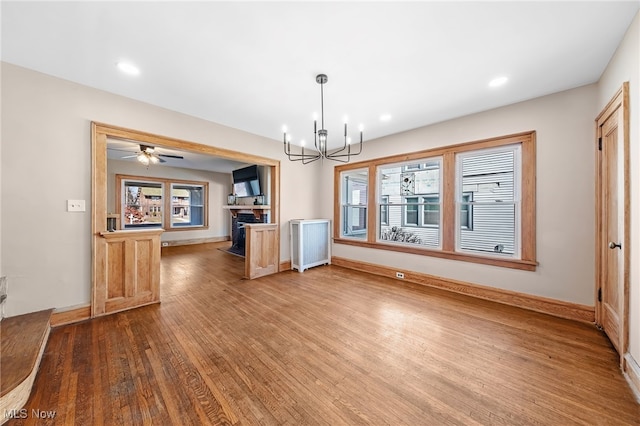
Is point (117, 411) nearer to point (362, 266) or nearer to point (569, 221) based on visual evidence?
A: point (362, 266)

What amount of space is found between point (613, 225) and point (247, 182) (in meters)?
6.68

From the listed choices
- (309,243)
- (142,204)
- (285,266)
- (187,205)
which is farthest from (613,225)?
(142,204)

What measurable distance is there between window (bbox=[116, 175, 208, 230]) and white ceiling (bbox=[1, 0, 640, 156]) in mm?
5481

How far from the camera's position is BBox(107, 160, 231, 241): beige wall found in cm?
682

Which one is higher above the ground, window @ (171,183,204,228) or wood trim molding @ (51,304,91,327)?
window @ (171,183,204,228)

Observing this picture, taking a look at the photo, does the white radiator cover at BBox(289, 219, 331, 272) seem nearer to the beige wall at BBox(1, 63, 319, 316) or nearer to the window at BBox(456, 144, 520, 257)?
the window at BBox(456, 144, 520, 257)

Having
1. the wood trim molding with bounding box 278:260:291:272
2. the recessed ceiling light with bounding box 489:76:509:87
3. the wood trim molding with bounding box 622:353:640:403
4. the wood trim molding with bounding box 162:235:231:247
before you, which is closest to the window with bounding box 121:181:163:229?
the wood trim molding with bounding box 162:235:231:247

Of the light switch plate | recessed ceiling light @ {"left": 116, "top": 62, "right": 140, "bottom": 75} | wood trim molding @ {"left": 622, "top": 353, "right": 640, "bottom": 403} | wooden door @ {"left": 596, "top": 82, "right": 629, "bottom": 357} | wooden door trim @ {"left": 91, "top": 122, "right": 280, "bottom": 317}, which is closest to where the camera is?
wood trim molding @ {"left": 622, "top": 353, "right": 640, "bottom": 403}

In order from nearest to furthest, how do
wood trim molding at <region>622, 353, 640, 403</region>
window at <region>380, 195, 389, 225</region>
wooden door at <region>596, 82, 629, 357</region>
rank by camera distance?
wood trim molding at <region>622, 353, 640, 403</region>
wooden door at <region>596, 82, 629, 357</region>
window at <region>380, 195, 389, 225</region>

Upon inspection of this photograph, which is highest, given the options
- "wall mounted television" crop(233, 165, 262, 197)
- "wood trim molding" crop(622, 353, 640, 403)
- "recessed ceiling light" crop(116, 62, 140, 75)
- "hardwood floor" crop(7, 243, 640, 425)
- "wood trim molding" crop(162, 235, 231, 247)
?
"recessed ceiling light" crop(116, 62, 140, 75)

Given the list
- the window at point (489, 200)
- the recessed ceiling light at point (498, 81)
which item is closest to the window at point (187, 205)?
the window at point (489, 200)

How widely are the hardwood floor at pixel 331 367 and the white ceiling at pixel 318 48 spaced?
2.71 meters

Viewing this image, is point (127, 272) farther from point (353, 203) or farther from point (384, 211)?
point (384, 211)

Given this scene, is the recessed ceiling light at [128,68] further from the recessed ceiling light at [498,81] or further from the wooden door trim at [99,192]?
the recessed ceiling light at [498,81]
